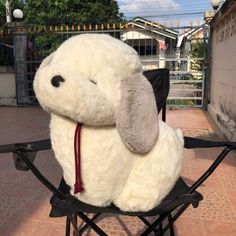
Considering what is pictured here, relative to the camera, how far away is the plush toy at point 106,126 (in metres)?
1.25

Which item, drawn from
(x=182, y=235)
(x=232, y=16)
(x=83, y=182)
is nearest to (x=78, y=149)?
(x=83, y=182)

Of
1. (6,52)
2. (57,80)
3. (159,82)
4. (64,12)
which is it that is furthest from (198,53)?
(64,12)

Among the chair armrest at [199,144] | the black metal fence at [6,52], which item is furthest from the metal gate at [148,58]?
the chair armrest at [199,144]

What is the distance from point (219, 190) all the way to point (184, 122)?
3.43m

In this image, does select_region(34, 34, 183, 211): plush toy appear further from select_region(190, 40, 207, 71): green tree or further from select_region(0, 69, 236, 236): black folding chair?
select_region(190, 40, 207, 71): green tree

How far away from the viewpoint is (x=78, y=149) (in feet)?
4.41

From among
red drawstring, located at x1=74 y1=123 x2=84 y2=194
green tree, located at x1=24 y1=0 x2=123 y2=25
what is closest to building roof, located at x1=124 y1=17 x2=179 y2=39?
green tree, located at x1=24 y1=0 x2=123 y2=25

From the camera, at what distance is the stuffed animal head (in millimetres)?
1228

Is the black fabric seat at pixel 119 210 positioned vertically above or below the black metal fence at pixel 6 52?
below

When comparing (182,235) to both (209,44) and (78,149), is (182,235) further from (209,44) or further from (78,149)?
(209,44)

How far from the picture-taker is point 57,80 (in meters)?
1.23

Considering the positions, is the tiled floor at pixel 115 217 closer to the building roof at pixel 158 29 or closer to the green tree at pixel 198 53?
the green tree at pixel 198 53

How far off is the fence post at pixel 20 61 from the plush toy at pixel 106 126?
25.4 feet

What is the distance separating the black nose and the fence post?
7.88 meters
